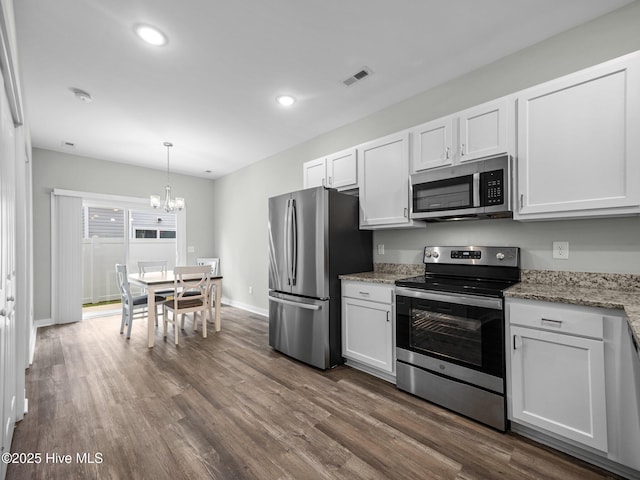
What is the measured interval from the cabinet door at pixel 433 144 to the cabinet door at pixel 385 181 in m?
0.09

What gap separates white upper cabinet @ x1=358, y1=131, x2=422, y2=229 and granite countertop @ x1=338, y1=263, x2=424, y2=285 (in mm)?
481

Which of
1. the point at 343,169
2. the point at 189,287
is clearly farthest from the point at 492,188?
the point at 189,287

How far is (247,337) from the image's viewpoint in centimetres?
391

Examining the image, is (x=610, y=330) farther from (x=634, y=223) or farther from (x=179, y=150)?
(x=179, y=150)

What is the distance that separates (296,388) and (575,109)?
283cm

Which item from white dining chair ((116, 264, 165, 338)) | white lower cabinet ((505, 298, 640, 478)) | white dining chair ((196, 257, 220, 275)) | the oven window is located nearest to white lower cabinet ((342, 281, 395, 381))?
the oven window

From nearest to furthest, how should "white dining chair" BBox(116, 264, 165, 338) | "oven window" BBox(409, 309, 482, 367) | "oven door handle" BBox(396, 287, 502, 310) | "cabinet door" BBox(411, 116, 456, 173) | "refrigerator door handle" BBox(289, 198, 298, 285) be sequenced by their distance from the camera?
"oven door handle" BBox(396, 287, 502, 310), "oven window" BBox(409, 309, 482, 367), "cabinet door" BBox(411, 116, 456, 173), "refrigerator door handle" BBox(289, 198, 298, 285), "white dining chair" BBox(116, 264, 165, 338)

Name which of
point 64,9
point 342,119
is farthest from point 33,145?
point 342,119

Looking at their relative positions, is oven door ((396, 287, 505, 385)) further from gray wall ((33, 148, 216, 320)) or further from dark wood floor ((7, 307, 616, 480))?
gray wall ((33, 148, 216, 320))

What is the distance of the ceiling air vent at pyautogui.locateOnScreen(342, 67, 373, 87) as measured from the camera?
263 cm

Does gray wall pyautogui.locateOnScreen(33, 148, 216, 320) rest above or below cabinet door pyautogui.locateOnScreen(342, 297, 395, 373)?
above

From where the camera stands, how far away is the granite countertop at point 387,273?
2.67 metres

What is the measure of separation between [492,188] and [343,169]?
4.98 ft

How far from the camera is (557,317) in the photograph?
169 centimetres
